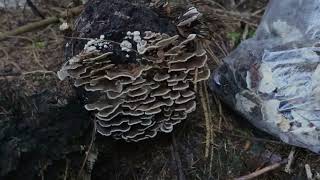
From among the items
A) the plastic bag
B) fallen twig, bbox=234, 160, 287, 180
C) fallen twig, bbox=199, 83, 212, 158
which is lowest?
fallen twig, bbox=234, 160, 287, 180

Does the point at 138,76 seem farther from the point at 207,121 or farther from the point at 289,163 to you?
the point at 289,163

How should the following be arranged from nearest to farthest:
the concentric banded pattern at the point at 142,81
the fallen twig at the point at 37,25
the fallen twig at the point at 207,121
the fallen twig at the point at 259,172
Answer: the concentric banded pattern at the point at 142,81, the fallen twig at the point at 259,172, the fallen twig at the point at 207,121, the fallen twig at the point at 37,25

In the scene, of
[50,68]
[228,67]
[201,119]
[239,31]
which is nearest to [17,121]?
[50,68]

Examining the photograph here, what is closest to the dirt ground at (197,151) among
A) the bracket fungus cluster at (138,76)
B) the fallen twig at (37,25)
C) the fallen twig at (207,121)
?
the fallen twig at (207,121)

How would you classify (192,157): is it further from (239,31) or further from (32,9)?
(32,9)

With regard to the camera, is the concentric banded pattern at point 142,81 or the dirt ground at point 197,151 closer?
the concentric banded pattern at point 142,81

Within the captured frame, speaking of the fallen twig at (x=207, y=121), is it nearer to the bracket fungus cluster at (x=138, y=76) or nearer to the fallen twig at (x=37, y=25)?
the bracket fungus cluster at (x=138, y=76)

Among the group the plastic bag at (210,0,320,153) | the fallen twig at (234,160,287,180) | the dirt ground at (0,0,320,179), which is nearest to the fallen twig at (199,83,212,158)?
the dirt ground at (0,0,320,179)

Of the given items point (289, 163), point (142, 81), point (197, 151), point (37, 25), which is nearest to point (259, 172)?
point (289, 163)

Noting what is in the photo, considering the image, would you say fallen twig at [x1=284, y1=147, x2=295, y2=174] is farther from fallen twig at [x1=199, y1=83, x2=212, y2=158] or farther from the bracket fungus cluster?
the bracket fungus cluster
